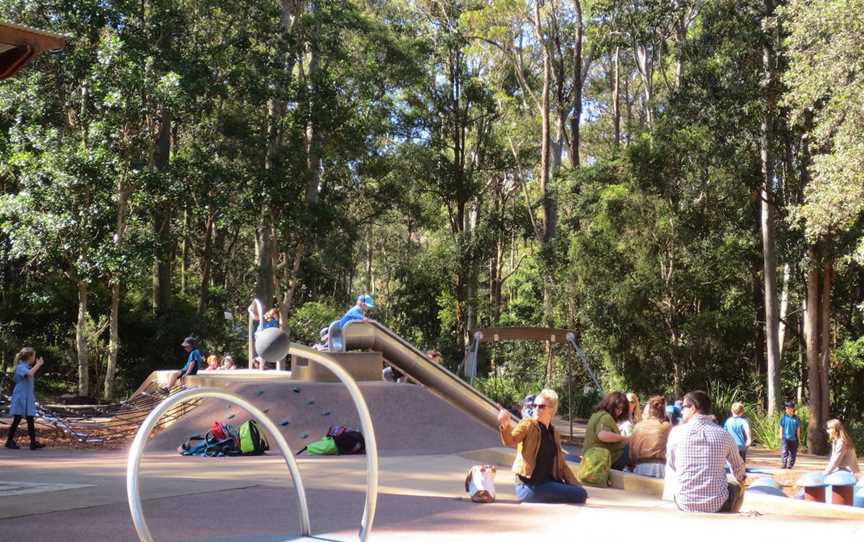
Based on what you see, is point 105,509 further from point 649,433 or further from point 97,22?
point 97,22

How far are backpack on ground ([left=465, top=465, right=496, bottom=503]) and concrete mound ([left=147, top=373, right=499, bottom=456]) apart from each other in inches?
189

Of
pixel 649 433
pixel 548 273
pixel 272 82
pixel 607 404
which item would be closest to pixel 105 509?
pixel 607 404

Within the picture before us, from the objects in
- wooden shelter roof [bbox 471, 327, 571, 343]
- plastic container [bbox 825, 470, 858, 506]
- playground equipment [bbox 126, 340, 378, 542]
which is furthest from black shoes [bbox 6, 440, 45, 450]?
plastic container [bbox 825, 470, 858, 506]

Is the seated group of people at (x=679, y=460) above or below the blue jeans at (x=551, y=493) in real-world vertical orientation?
above

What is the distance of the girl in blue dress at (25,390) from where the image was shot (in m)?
13.1

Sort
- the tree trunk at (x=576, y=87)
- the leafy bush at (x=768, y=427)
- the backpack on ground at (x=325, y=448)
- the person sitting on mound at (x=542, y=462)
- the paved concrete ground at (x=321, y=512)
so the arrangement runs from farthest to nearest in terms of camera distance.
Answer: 1. the tree trunk at (x=576, y=87)
2. the leafy bush at (x=768, y=427)
3. the backpack on ground at (x=325, y=448)
4. the person sitting on mound at (x=542, y=462)
5. the paved concrete ground at (x=321, y=512)

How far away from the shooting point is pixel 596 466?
33.1 feet

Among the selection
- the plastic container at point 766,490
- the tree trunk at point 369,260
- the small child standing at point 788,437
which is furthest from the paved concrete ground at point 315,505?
the tree trunk at point 369,260

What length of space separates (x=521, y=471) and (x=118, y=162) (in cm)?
1881

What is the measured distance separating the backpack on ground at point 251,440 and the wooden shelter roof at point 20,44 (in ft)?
22.0

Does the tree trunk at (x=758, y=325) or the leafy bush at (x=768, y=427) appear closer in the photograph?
the leafy bush at (x=768, y=427)

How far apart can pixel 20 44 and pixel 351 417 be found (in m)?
8.54

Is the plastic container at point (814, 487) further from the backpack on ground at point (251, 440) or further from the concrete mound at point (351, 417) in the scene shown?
the backpack on ground at point (251, 440)

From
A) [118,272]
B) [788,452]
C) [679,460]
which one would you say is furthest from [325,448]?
[118,272]
